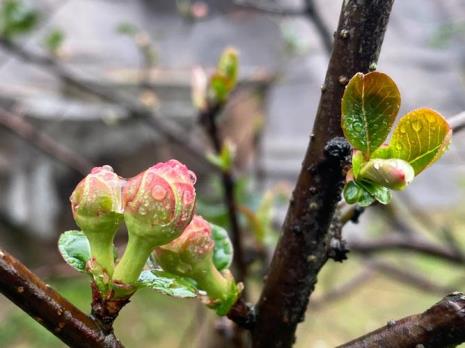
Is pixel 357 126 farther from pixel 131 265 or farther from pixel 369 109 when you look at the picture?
pixel 131 265

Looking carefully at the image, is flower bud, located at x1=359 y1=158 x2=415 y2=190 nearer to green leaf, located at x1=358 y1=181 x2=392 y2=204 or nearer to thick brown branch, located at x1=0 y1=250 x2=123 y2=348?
green leaf, located at x1=358 y1=181 x2=392 y2=204

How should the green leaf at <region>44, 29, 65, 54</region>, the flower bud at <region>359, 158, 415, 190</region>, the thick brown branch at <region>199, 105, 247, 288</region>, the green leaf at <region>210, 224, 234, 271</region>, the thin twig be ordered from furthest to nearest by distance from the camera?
1. the green leaf at <region>44, 29, 65, 54</region>
2. the thin twig
3. the thick brown branch at <region>199, 105, 247, 288</region>
4. the green leaf at <region>210, 224, 234, 271</region>
5. the flower bud at <region>359, 158, 415, 190</region>

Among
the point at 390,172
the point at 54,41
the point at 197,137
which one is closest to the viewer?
the point at 390,172

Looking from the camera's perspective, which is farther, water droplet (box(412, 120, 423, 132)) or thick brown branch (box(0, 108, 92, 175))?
thick brown branch (box(0, 108, 92, 175))

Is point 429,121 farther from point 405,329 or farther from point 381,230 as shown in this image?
point 381,230

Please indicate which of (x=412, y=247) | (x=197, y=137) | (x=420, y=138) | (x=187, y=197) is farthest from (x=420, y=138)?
(x=197, y=137)

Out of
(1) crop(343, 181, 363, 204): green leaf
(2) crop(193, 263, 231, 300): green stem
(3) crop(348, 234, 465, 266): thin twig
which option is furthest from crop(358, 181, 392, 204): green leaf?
(3) crop(348, 234, 465, 266): thin twig

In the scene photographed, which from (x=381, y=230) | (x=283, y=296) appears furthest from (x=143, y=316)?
(x=283, y=296)

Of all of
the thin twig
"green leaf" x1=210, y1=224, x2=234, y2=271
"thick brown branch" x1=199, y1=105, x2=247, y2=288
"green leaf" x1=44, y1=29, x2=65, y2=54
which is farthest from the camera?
"green leaf" x1=44, y1=29, x2=65, y2=54
